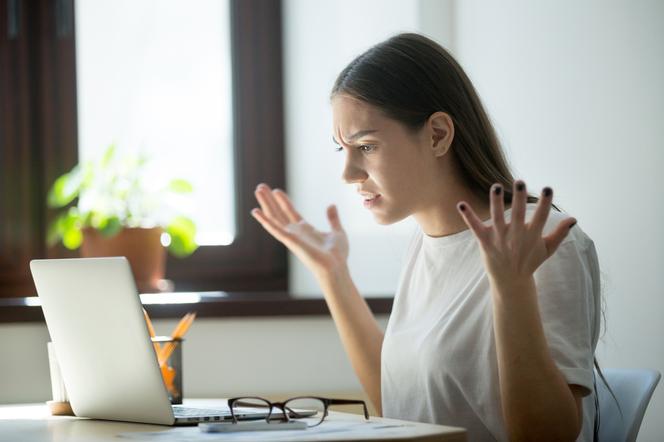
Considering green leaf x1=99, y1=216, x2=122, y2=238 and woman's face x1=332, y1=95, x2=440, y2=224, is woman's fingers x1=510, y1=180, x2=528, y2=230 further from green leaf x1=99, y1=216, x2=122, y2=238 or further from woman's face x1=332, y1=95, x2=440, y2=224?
green leaf x1=99, y1=216, x2=122, y2=238

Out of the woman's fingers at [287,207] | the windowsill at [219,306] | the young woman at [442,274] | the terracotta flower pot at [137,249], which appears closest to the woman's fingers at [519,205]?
the young woman at [442,274]

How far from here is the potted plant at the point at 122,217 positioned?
2.78 metres

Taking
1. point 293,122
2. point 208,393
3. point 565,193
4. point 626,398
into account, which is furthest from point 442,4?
point 626,398

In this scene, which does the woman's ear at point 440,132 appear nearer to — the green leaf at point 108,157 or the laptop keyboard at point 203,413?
the laptop keyboard at point 203,413

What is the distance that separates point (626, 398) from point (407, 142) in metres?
0.54

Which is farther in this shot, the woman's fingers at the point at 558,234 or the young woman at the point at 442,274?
the young woman at the point at 442,274

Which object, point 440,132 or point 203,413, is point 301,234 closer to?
point 440,132

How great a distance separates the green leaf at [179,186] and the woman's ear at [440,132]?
1.29 m

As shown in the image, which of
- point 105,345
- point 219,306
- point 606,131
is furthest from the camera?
point 219,306

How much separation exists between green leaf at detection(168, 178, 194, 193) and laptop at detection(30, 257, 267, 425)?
1264 millimetres

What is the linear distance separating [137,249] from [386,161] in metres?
1.26

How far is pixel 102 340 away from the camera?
4.87ft

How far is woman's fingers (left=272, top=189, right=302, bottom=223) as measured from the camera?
1.78 m

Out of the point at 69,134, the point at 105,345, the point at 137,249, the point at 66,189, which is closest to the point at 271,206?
the point at 105,345
